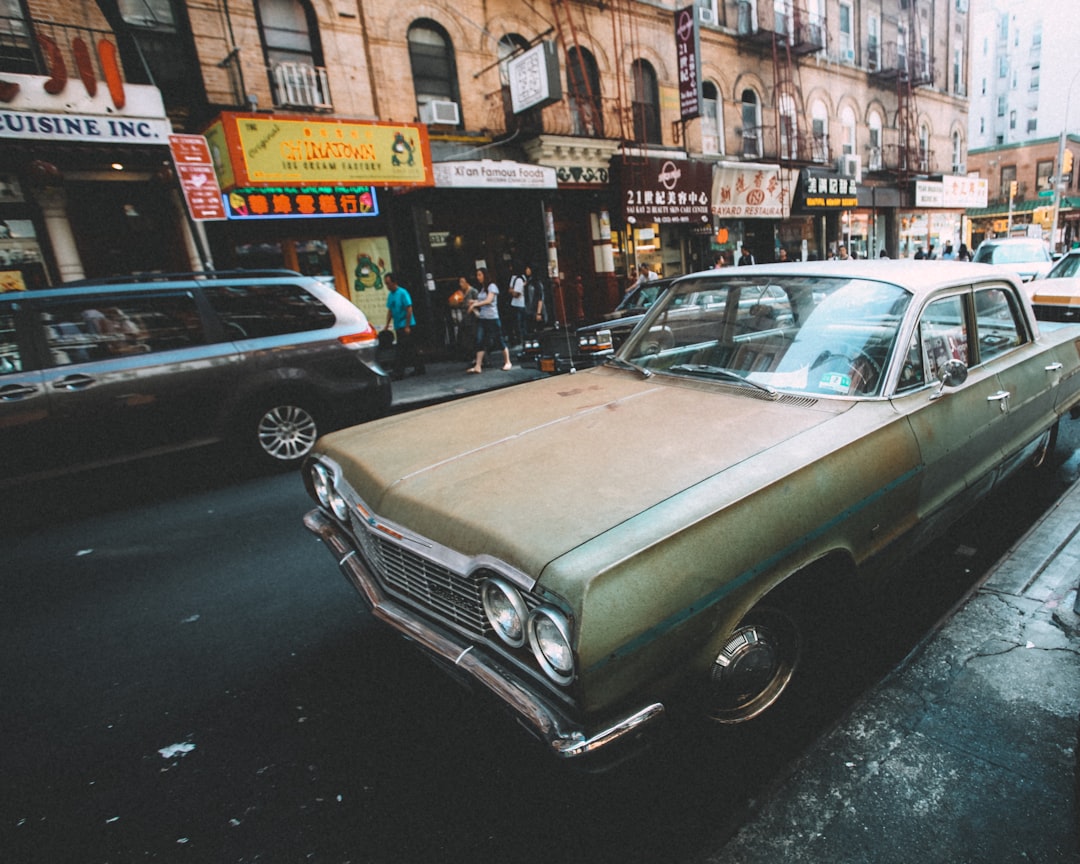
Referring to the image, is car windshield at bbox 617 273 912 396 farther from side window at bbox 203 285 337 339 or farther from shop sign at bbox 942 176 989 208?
shop sign at bbox 942 176 989 208

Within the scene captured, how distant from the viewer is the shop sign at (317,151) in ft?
29.4

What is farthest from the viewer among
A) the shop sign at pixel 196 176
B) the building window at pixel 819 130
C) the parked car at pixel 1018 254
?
the building window at pixel 819 130

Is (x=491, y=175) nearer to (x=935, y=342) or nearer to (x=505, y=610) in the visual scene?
(x=935, y=342)

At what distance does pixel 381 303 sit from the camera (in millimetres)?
13281

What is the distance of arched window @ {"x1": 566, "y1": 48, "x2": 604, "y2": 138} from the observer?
1456 cm

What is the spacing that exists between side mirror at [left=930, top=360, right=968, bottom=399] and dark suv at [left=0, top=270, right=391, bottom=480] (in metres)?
5.19

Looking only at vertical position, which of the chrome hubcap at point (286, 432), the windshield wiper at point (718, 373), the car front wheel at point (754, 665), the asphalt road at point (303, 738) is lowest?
the asphalt road at point (303, 738)

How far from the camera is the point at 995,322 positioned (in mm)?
3482

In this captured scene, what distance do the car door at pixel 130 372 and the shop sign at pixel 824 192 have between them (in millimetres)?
20605

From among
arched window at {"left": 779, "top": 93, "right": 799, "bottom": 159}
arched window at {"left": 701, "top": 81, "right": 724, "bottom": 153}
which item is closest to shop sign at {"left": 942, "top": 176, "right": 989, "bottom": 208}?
arched window at {"left": 779, "top": 93, "right": 799, "bottom": 159}

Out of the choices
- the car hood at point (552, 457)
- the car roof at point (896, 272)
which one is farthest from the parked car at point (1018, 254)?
the car hood at point (552, 457)

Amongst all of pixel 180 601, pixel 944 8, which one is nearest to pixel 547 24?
pixel 180 601

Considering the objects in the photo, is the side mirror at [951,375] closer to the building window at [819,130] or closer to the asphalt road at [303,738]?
the asphalt road at [303,738]

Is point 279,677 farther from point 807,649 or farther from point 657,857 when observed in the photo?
point 807,649
